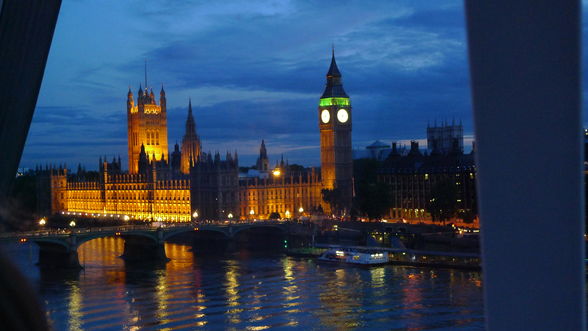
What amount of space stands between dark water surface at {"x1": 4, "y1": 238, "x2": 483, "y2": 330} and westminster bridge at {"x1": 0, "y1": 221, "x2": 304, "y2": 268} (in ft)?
2.05

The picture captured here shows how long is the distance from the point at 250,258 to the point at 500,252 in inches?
746

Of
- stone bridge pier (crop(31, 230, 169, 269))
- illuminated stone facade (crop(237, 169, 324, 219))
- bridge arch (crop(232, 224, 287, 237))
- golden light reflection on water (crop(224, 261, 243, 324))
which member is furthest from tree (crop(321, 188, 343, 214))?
golden light reflection on water (crop(224, 261, 243, 324))

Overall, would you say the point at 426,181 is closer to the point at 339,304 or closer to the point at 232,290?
the point at 232,290

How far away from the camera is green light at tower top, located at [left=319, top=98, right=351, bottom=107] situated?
30828 mm

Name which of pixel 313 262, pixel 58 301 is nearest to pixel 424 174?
pixel 313 262

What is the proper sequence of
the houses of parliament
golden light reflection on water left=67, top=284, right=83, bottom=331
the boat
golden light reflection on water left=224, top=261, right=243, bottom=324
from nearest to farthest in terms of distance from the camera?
1. golden light reflection on water left=67, top=284, right=83, bottom=331
2. golden light reflection on water left=224, top=261, right=243, bottom=324
3. the boat
4. the houses of parliament

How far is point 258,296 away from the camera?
1359 cm

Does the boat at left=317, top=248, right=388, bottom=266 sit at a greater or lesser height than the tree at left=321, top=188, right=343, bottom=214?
lesser

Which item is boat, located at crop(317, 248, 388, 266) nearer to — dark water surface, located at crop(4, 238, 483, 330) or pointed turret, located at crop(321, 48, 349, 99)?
dark water surface, located at crop(4, 238, 483, 330)

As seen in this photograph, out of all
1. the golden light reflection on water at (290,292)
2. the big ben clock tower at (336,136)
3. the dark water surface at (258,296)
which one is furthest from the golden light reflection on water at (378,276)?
the big ben clock tower at (336,136)

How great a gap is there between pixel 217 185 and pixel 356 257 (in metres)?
10.7

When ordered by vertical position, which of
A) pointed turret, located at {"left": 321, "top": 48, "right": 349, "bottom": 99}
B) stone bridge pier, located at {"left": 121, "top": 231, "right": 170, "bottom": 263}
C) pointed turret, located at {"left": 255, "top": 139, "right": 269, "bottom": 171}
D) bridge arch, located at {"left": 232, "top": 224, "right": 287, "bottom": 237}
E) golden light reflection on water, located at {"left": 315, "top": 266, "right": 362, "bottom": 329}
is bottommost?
golden light reflection on water, located at {"left": 315, "top": 266, "right": 362, "bottom": 329}

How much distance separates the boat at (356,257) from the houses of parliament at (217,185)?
30.4 ft

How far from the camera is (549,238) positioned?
1082mm
